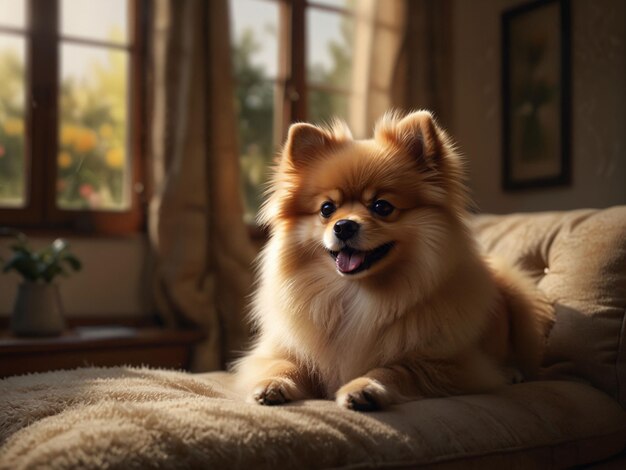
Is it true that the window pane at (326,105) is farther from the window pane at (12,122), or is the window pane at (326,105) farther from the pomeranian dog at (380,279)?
the pomeranian dog at (380,279)

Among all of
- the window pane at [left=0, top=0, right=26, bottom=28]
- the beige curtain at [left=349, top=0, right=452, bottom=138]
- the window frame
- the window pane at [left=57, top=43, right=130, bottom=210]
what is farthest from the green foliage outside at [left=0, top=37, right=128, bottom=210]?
the beige curtain at [left=349, top=0, right=452, bottom=138]

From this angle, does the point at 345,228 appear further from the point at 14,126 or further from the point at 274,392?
the point at 14,126

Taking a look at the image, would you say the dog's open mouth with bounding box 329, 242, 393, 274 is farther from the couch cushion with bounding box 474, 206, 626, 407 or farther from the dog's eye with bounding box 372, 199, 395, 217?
the couch cushion with bounding box 474, 206, 626, 407

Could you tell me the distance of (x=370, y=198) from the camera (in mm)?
1612

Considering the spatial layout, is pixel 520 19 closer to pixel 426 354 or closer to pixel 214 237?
pixel 214 237

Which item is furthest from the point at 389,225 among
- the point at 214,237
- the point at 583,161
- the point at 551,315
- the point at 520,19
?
the point at 520,19

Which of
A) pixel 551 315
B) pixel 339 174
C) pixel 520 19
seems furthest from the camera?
pixel 520 19

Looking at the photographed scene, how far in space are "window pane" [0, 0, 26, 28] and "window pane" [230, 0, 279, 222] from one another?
1058 mm

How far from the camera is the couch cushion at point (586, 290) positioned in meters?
1.73

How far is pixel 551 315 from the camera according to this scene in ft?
6.22

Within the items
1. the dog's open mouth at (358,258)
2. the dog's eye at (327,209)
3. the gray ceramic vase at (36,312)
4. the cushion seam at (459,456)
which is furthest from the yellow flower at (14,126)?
the cushion seam at (459,456)

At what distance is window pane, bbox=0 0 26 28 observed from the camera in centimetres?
296

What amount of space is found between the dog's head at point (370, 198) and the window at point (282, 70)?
1851 mm

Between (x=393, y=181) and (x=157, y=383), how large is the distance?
78 centimetres
